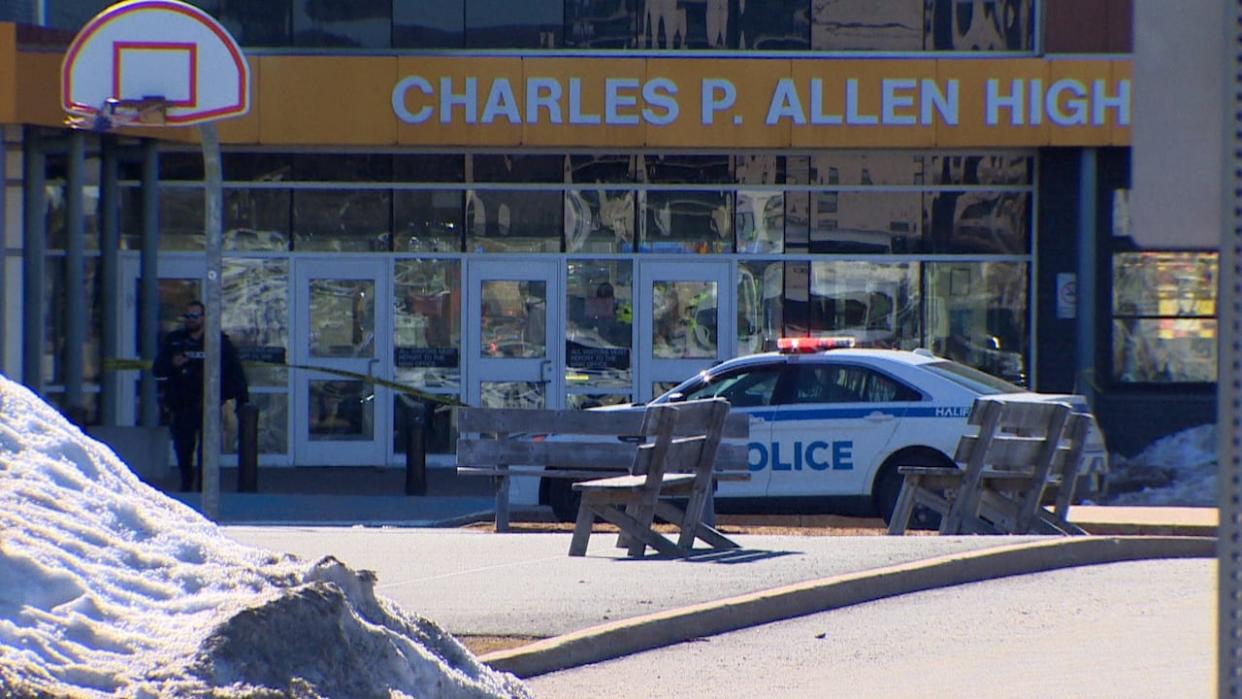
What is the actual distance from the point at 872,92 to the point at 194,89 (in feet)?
26.5

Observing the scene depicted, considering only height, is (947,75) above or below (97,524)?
above

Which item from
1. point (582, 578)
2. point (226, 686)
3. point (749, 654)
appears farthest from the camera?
point (582, 578)

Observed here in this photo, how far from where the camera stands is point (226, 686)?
181 inches

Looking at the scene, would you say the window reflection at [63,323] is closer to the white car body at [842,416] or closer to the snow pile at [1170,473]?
the white car body at [842,416]

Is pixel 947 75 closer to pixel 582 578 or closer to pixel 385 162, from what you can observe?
pixel 385 162

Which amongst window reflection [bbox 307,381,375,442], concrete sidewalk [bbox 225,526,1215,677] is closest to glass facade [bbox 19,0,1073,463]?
window reflection [bbox 307,381,375,442]

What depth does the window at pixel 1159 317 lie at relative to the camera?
1972 cm

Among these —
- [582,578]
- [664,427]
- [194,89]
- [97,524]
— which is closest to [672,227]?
[194,89]

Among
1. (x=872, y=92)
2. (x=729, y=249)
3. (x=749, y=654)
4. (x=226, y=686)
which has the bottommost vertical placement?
(x=749, y=654)

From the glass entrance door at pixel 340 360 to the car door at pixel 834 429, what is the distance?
708 cm

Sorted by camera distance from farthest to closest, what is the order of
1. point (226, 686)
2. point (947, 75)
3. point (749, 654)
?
point (947, 75)
point (749, 654)
point (226, 686)

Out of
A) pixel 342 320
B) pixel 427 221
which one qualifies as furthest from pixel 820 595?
pixel 342 320

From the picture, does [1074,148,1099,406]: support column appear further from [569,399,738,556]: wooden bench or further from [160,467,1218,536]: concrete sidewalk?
[569,399,738,556]: wooden bench

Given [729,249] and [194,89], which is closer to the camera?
[194,89]
